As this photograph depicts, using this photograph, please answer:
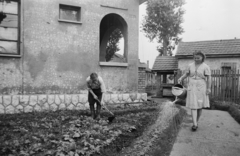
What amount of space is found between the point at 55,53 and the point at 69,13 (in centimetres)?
154

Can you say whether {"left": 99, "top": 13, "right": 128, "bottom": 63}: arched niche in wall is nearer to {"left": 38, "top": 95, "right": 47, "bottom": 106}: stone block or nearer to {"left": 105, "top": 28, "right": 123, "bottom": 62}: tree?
{"left": 38, "top": 95, "right": 47, "bottom": 106}: stone block

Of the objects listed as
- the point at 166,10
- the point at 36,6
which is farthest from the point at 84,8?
the point at 166,10

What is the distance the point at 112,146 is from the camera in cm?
411

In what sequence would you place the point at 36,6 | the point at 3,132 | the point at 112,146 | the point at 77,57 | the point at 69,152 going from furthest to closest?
the point at 77,57, the point at 36,6, the point at 3,132, the point at 112,146, the point at 69,152

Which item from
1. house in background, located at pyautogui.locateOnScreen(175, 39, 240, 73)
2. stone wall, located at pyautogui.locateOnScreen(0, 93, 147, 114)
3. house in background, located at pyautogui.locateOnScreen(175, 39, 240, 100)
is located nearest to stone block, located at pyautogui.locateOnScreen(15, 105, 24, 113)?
stone wall, located at pyautogui.locateOnScreen(0, 93, 147, 114)

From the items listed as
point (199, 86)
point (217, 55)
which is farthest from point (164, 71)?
point (199, 86)

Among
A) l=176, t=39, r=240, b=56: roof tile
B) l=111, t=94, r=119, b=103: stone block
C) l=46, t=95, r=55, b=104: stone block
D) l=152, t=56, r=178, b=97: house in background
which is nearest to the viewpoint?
l=46, t=95, r=55, b=104: stone block

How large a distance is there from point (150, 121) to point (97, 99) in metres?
1.62

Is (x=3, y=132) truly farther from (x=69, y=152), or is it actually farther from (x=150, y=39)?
(x=150, y=39)

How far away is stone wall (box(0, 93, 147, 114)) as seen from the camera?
262 inches

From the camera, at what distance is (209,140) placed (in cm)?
445

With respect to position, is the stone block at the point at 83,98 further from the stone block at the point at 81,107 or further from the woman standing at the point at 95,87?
the woman standing at the point at 95,87

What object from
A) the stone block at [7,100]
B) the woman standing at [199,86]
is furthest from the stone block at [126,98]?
the stone block at [7,100]

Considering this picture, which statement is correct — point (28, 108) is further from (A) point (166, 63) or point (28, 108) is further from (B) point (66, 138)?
(A) point (166, 63)
